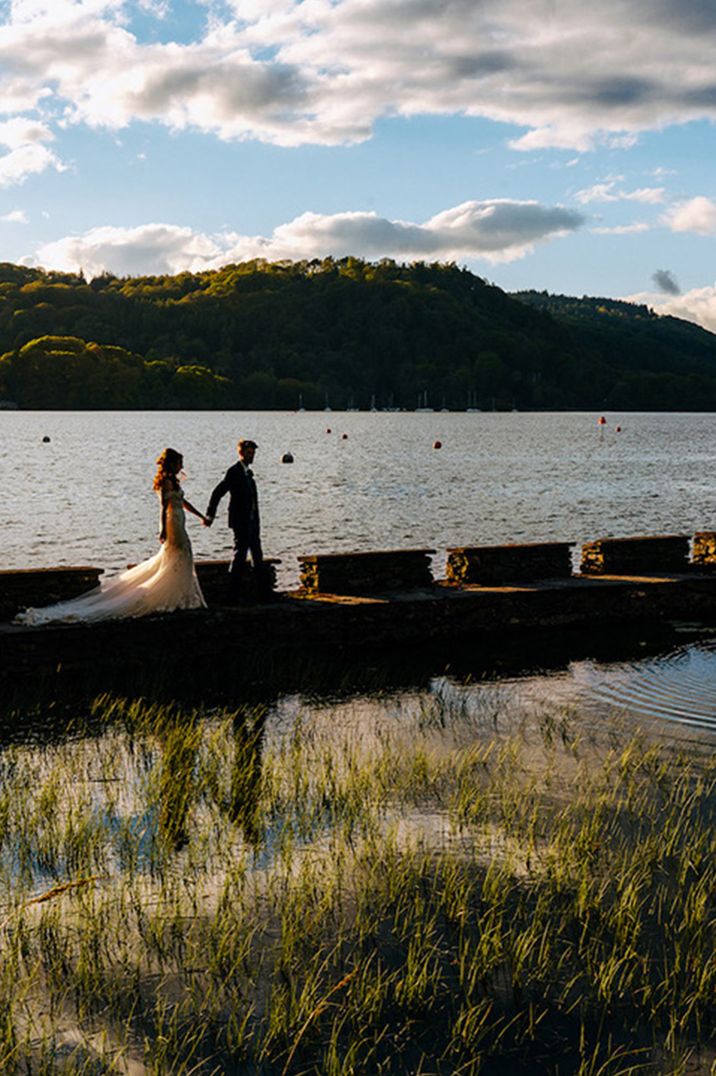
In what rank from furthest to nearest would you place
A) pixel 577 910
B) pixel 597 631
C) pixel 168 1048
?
1. pixel 597 631
2. pixel 577 910
3. pixel 168 1048

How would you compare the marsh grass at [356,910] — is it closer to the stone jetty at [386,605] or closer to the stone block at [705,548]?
the stone jetty at [386,605]

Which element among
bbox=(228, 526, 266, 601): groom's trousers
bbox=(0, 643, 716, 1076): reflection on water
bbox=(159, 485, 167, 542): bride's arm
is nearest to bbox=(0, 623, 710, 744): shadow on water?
bbox=(0, 643, 716, 1076): reflection on water

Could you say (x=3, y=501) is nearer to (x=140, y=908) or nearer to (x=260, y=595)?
(x=260, y=595)

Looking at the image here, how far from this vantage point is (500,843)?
27.2 feet

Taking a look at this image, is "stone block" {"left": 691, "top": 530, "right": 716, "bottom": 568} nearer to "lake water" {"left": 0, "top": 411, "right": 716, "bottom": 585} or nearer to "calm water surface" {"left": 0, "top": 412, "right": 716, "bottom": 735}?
"calm water surface" {"left": 0, "top": 412, "right": 716, "bottom": 735}

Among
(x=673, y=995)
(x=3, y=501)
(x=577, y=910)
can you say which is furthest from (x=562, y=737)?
(x=3, y=501)

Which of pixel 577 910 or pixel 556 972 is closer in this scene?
pixel 556 972

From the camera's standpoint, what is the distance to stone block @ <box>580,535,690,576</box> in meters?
19.8

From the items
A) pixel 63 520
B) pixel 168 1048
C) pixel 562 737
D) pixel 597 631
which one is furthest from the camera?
pixel 63 520

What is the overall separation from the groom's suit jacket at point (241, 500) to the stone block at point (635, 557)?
20.9 ft

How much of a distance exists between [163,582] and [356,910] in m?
8.72

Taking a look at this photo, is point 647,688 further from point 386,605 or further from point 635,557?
point 635,557

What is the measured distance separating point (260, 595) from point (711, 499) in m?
57.2

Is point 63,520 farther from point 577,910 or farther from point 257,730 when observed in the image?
point 577,910
